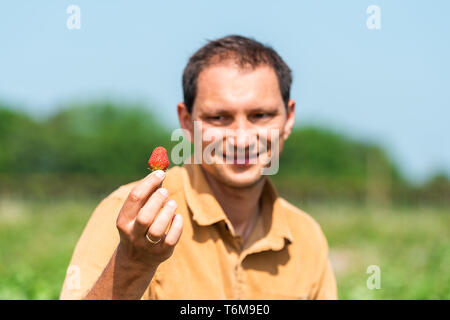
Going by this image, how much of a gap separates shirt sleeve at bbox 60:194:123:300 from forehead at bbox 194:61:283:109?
2.31 feet

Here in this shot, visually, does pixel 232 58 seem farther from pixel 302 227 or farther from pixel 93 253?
pixel 93 253

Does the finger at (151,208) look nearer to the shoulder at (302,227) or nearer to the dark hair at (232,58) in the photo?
the dark hair at (232,58)

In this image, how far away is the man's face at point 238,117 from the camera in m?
2.83

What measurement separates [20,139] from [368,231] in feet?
153

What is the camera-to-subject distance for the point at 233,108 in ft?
9.25

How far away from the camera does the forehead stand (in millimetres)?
2840

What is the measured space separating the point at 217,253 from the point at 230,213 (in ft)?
0.93

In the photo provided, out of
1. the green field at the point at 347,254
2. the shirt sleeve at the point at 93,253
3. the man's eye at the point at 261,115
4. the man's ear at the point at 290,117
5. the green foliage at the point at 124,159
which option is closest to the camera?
the shirt sleeve at the point at 93,253

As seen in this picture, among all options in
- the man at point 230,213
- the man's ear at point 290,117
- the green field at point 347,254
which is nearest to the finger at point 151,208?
the man at point 230,213

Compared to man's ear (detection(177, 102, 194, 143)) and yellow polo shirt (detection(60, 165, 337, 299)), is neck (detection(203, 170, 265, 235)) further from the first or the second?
man's ear (detection(177, 102, 194, 143))

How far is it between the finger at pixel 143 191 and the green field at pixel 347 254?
210 cm

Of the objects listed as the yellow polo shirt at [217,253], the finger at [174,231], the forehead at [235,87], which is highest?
the forehead at [235,87]

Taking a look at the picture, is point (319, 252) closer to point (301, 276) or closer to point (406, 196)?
point (301, 276)

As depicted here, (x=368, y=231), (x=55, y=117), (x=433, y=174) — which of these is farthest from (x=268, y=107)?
(x=55, y=117)
